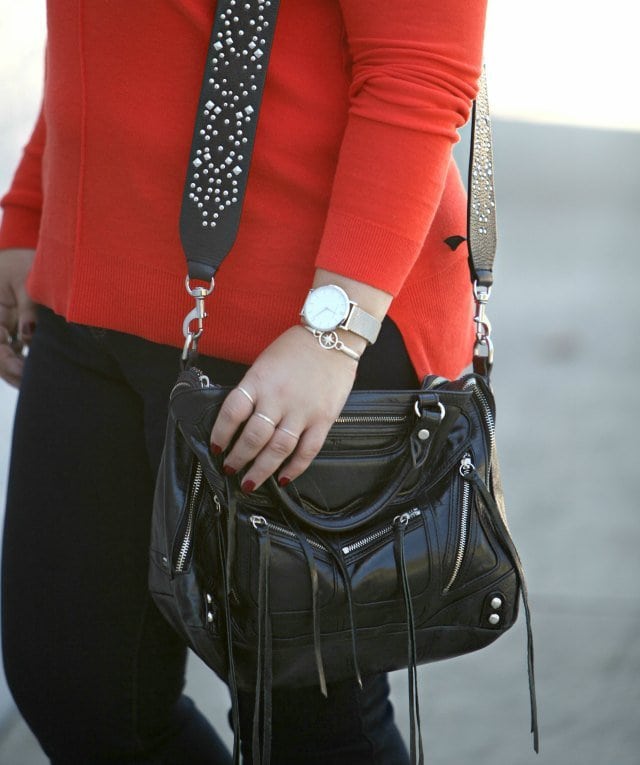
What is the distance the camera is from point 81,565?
131cm

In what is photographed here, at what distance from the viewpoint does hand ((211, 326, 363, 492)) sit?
0.99 metres

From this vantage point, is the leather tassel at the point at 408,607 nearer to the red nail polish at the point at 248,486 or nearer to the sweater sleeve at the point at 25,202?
the red nail polish at the point at 248,486

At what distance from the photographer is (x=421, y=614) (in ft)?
3.72

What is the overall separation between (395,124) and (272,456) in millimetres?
365

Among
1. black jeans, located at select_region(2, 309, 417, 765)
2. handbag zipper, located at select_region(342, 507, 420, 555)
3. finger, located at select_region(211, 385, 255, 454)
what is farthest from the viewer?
black jeans, located at select_region(2, 309, 417, 765)

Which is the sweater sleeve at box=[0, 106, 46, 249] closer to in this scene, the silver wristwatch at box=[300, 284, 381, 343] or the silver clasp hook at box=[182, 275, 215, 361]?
the silver clasp hook at box=[182, 275, 215, 361]

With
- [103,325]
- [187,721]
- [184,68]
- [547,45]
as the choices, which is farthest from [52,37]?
[547,45]

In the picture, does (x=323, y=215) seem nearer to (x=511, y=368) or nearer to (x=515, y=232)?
(x=511, y=368)

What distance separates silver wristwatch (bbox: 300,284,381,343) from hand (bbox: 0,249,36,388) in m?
0.64

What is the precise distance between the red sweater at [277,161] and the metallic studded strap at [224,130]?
32 millimetres

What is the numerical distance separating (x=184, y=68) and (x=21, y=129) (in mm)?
1317

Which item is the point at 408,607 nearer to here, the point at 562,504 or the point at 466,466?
the point at 466,466

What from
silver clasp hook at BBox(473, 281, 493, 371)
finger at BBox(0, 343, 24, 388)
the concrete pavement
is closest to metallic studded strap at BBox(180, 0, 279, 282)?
silver clasp hook at BBox(473, 281, 493, 371)

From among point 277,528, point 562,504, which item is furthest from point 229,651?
point 562,504
